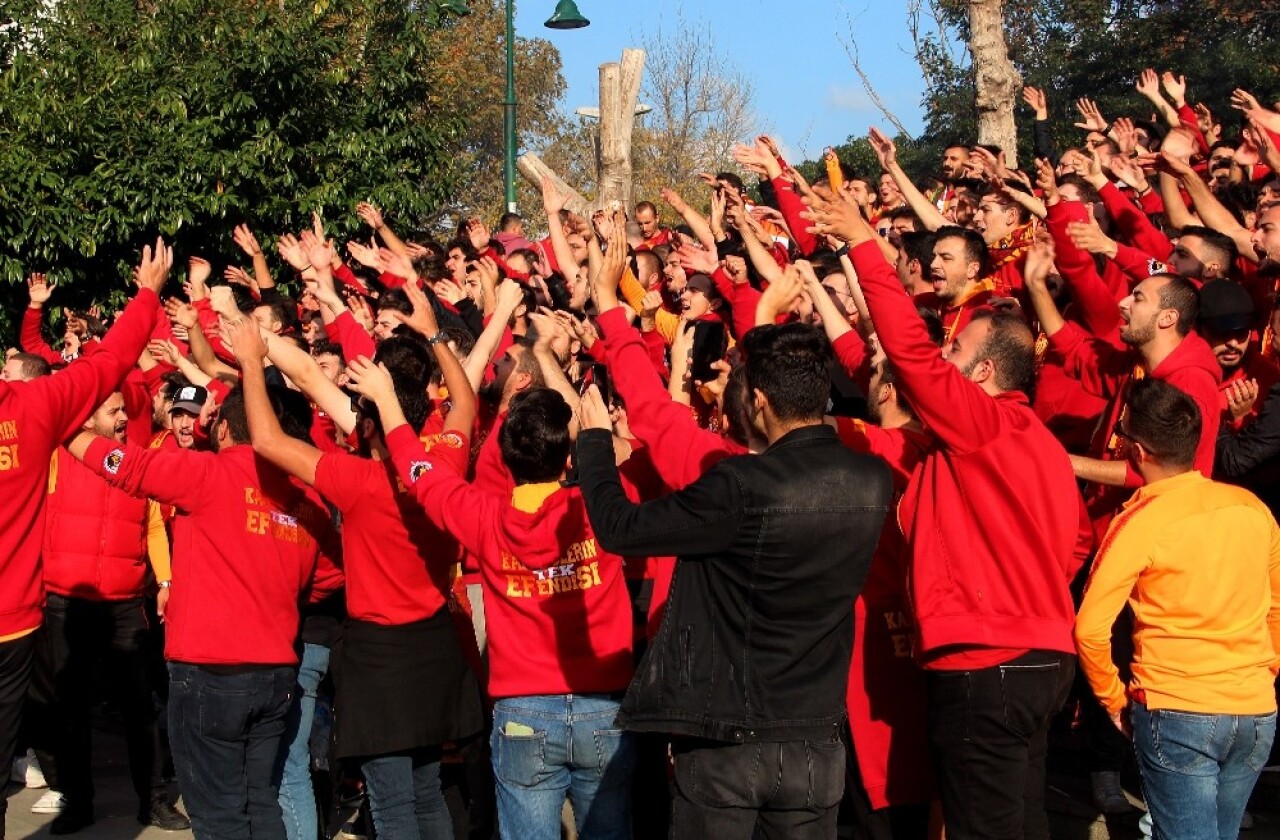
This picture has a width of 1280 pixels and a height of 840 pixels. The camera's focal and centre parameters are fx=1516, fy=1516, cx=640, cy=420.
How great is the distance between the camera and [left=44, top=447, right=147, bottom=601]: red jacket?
7.98 metres

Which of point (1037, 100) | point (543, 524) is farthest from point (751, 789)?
point (1037, 100)

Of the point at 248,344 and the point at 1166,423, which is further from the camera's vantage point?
the point at 248,344

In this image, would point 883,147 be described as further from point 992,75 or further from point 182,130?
point 182,130

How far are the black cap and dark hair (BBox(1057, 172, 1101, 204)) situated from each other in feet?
7.15

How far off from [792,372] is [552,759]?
1739mm

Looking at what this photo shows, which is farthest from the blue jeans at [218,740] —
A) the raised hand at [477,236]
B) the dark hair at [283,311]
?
the raised hand at [477,236]

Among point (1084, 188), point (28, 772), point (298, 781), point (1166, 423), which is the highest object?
point (1084, 188)

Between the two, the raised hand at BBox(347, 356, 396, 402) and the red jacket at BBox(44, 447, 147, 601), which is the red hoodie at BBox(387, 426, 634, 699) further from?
the red jacket at BBox(44, 447, 147, 601)

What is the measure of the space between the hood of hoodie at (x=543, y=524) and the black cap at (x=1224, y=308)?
2.98 m

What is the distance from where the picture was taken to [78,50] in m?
13.3

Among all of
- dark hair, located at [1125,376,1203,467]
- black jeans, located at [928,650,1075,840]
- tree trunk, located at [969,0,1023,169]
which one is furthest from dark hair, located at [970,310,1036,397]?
tree trunk, located at [969,0,1023,169]

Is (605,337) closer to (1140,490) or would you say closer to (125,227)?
(1140,490)

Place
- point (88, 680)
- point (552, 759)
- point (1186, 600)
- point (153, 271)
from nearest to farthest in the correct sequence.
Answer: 1. point (1186, 600)
2. point (552, 759)
3. point (153, 271)
4. point (88, 680)

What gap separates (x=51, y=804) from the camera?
826 centimetres
